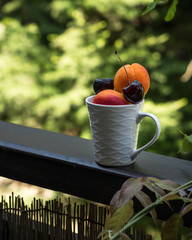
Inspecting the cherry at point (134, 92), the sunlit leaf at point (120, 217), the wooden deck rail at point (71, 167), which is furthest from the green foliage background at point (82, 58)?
the sunlit leaf at point (120, 217)

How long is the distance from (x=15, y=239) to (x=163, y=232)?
515mm

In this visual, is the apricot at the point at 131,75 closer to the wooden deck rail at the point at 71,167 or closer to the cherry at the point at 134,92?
the cherry at the point at 134,92

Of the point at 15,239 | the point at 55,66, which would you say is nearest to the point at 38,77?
the point at 55,66

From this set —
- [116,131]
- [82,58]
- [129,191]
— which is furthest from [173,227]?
[82,58]

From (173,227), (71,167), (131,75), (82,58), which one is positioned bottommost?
(173,227)

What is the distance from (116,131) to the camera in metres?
0.66

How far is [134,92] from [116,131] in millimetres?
77

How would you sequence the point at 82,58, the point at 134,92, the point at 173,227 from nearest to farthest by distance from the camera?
the point at 173,227
the point at 134,92
the point at 82,58

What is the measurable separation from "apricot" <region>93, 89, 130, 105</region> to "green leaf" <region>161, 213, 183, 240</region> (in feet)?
0.90

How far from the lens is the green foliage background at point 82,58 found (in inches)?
140

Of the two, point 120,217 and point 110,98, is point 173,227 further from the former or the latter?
point 110,98

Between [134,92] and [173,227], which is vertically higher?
[134,92]

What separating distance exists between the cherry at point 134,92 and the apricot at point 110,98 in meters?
0.02

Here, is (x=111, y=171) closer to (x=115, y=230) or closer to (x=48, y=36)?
(x=115, y=230)
